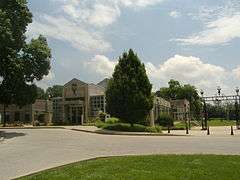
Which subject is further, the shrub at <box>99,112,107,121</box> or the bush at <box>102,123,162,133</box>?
the shrub at <box>99,112,107,121</box>

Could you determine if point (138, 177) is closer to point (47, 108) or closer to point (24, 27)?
point (24, 27)

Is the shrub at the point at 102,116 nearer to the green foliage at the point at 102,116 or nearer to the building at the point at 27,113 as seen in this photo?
the green foliage at the point at 102,116

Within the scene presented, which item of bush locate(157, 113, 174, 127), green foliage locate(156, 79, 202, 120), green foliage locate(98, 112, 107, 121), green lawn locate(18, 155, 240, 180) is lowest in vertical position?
green lawn locate(18, 155, 240, 180)

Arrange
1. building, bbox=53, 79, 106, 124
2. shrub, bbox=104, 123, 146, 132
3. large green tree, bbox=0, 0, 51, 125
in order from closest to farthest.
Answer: large green tree, bbox=0, 0, 51, 125 → shrub, bbox=104, 123, 146, 132 → building, bbox=53, 79, 106, 124

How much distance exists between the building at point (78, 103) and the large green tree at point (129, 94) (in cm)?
2099

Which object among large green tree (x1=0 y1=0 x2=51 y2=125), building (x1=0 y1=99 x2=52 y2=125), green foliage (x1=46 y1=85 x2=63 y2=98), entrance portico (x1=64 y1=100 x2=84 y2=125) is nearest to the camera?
large green tree (x1=0 y1=0 x2=51 y2=125)

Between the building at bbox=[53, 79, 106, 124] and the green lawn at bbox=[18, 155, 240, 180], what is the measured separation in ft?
148

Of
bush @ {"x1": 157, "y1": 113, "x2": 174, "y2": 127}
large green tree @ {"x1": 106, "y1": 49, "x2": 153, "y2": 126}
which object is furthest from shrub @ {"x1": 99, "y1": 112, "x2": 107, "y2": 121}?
large green tree @ {"x1": 106, "y1": 49, "x2": 153, "y2": 126}

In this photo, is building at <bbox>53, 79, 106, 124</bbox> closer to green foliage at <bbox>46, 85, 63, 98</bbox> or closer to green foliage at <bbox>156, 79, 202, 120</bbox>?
green foliage at <bbox>156, 79, 202, 120</bbox>

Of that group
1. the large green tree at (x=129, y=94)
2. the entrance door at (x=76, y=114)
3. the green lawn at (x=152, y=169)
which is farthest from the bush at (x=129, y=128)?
the green lawn at (x=152, y=169)

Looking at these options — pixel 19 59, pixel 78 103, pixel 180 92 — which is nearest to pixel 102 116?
pixel 78 103

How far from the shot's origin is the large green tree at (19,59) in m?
34.7

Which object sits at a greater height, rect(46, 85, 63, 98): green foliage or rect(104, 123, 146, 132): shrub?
rect(46, 85, 63, 98): green foliage

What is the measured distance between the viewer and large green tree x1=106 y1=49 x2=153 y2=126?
39.3m
